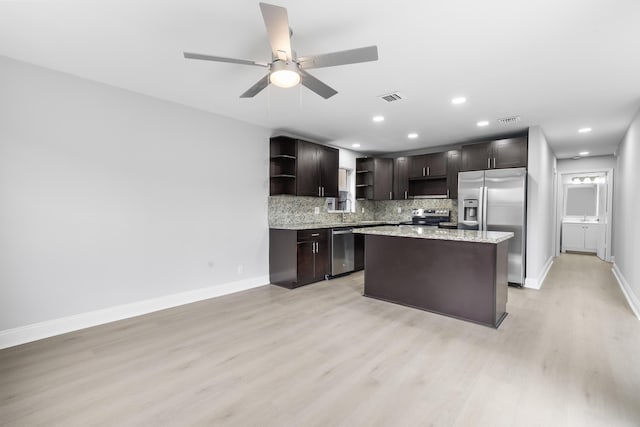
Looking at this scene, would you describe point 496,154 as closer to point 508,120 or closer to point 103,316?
point 508,120

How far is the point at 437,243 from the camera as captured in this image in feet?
11.4

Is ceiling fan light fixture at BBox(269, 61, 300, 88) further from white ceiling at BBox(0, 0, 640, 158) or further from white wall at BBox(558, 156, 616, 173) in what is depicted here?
white wall at BBox(558, 156, 616, 173)

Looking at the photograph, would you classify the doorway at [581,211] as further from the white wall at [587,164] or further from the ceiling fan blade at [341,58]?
the ceiling fan blade at [341,58]

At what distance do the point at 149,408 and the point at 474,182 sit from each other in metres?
5.21

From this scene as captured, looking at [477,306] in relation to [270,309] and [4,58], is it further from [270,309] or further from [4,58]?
[4,58]

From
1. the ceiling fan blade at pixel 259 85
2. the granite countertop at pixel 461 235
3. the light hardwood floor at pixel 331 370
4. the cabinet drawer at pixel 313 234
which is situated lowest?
the light hardwood floor at pixel 331 370

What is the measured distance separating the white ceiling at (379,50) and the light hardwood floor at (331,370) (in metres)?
2.52

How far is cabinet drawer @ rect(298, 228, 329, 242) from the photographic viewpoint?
458 cm

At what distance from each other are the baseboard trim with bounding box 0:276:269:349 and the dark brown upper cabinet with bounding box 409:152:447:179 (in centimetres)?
420

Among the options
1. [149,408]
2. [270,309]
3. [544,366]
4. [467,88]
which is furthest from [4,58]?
[544,366]

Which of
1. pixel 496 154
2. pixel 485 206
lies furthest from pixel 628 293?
pixel 496 154

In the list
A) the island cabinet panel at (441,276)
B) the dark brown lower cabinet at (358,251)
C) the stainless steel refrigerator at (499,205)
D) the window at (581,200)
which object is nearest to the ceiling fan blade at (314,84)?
the island cabinet panel at (441,276)

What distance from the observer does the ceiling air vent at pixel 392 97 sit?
3363mm

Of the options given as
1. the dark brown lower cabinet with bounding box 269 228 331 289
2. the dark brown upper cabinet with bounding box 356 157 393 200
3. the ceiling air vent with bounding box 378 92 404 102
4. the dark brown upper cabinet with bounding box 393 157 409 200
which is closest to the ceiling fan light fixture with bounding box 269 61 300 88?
the ceiling air vent with bounding box 378 92 404 102
